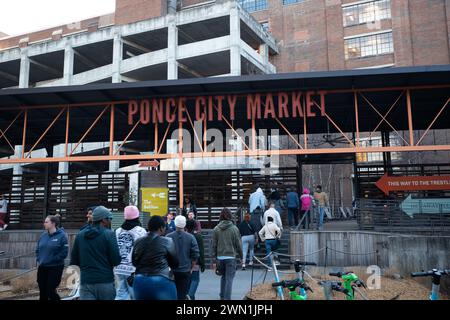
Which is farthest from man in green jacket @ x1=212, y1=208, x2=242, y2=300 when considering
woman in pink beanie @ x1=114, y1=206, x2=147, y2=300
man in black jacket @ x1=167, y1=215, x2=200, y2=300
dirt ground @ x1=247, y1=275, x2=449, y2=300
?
woman in pink beanie @ x1=114, y1=206, x2=147, y2=300

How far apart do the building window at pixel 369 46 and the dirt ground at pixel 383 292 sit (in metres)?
37.0

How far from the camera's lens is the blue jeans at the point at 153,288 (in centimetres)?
519

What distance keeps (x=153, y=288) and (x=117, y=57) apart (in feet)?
117

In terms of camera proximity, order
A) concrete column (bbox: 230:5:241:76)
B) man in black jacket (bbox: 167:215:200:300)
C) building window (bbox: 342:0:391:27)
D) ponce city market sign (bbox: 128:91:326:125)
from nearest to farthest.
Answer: man in black jacket (bbox: 167:215:200:300), ponce city market sign (bbox: 128:91:326:125), concrete column (bbox: 230:5:241:76), building window (bbox: 342:0:391:27)

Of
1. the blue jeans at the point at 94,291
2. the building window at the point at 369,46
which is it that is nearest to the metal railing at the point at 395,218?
the blue jeans at the point at 94,291

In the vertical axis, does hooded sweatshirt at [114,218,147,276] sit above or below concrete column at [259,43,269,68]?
below

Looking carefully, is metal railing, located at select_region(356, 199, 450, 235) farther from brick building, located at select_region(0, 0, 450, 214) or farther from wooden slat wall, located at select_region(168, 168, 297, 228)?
brick building, located at select_region(0, 0, 450, 214)

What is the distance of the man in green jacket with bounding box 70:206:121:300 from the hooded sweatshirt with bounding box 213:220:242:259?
2975mm

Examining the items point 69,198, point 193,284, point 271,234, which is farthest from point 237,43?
point 193,284

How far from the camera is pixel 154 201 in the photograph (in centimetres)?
1744

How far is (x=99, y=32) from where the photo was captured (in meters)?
39.4

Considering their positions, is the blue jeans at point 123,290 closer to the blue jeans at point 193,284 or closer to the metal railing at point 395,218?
the blue jeans at point 193,284

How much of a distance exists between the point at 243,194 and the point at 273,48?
2902cm

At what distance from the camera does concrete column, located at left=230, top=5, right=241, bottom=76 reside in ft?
114
